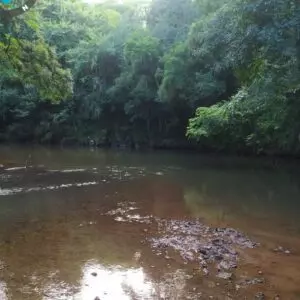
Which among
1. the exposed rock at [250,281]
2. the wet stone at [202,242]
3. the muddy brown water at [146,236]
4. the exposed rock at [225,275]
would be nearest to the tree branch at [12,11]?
the muddy brown water at [146,236]

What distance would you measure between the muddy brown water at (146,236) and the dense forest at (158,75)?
2.97m

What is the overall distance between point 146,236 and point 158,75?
23174 millimetres

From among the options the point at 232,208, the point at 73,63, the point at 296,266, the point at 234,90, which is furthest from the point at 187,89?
the point at 296,266

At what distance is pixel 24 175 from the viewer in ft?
62.5

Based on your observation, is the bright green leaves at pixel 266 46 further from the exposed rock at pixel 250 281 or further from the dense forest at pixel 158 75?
the exposed rock at pixel 250 281

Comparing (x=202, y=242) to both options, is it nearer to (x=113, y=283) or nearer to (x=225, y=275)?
(x=225, y=275)

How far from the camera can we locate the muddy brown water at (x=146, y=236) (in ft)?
21.5

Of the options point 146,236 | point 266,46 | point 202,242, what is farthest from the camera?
point 266,46

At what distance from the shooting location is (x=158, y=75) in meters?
31.5

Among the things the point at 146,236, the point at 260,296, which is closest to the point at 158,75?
the point at 146,236

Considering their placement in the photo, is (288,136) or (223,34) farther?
(288,136)

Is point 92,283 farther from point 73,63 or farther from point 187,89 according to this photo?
point 73,63

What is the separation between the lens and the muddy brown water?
6.54 metres

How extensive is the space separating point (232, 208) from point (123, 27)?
27890 millimetres
